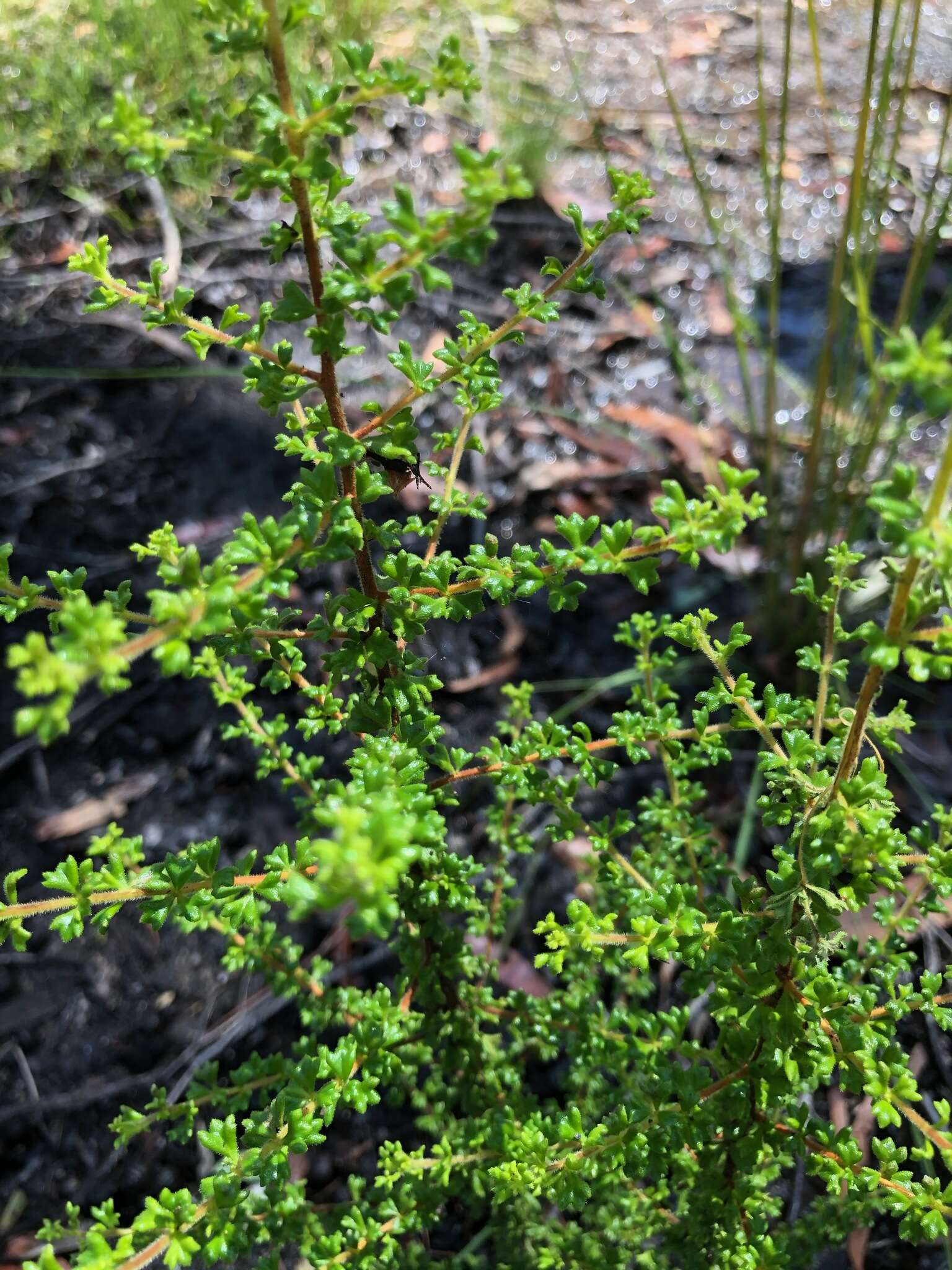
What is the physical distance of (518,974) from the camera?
2021 mm

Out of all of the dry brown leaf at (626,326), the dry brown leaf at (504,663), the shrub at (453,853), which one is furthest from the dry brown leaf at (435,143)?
the shrub at (453,853)

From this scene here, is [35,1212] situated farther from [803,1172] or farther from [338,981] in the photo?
[803,1172]

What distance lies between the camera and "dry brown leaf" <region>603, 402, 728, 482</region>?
2.79 meters

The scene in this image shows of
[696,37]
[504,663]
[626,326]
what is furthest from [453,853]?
[696,37]

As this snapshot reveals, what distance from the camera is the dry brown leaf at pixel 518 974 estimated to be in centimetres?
201

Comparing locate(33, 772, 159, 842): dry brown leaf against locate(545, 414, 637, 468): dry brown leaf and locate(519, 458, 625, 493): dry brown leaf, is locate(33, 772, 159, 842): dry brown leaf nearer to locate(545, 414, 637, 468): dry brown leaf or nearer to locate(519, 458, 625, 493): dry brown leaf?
locate(519, 458, 625, 493): dry brown leaf

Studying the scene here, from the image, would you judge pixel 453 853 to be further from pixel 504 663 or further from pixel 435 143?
pixel 435 143

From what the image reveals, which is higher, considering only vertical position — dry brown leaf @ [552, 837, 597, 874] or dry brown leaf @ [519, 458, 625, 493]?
dry brown leaf @ [519, 458, 625, 493]

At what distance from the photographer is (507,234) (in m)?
3.41

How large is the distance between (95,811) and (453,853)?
139 centimetres

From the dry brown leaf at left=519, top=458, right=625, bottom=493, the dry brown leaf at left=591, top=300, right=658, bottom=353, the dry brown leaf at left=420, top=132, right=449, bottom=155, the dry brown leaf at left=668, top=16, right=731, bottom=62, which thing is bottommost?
the dry brown leaf at left=519, top=458, right=625, bottom=493

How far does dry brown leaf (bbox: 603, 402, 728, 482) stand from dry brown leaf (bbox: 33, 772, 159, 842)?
1694 millimetres

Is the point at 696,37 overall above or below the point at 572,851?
above

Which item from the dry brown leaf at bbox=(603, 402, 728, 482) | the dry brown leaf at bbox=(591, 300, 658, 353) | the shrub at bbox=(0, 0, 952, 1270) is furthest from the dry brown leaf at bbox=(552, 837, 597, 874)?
the dry brown leaf at bbox=(591, 300, 658, 353)
